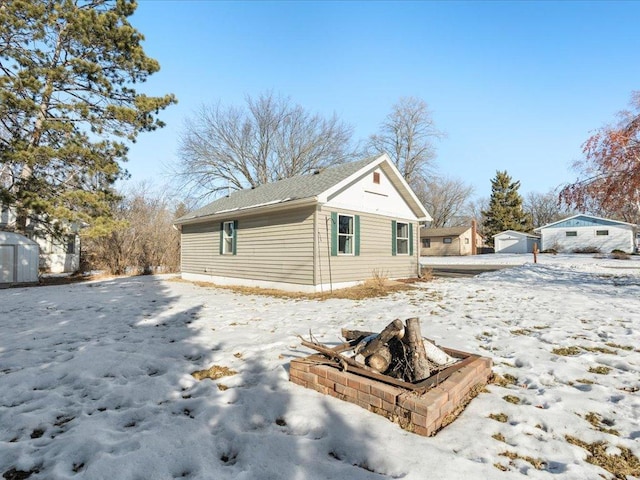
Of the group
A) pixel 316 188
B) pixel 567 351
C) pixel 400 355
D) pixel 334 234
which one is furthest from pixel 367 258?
pixel 400 355

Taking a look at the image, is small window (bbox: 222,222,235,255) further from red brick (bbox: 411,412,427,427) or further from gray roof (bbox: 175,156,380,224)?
red brick (bbox: 411,412,427,427)

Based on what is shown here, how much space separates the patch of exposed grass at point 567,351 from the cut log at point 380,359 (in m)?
2.33

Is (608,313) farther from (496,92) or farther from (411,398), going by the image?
(496,92)

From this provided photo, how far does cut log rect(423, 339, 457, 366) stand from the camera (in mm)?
3090

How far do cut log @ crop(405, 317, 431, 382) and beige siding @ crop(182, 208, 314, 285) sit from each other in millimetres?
6365

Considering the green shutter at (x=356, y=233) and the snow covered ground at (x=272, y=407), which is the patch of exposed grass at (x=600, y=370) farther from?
the green shutter at (x=356, y=233)

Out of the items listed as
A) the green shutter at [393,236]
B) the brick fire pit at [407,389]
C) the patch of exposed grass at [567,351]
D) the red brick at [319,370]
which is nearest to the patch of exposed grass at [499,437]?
the brick fire pit at [407,389]

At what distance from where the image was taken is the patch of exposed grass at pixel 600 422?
227 cm

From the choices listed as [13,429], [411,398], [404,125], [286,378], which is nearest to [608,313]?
[411,398]

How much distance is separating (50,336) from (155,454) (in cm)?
404

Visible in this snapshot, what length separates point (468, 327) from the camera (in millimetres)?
5035

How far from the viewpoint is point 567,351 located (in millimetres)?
3887

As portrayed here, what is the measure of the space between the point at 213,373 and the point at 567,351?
13.4 ft

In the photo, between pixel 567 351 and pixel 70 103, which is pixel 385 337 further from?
pixel 70 103
